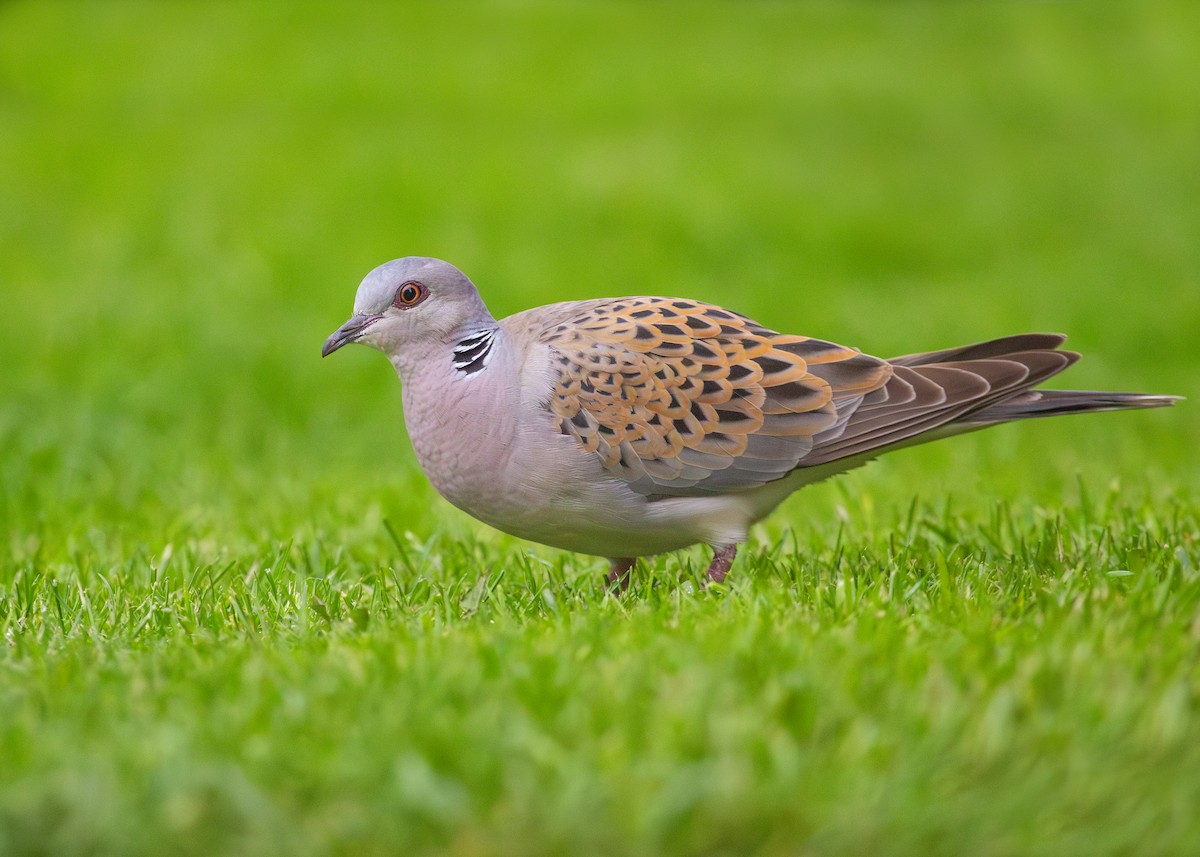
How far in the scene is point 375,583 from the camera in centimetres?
469

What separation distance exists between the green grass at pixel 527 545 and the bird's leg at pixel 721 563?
5.1 inches

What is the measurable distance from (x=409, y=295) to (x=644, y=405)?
0.92 m

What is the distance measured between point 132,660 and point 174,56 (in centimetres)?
1703

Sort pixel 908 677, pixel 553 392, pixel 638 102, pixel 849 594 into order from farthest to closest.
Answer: pixel 638 102
pixel 553 392
pixel 849 594
pixel 908 677

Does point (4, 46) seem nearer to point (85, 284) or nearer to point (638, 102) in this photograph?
point (638, 102)

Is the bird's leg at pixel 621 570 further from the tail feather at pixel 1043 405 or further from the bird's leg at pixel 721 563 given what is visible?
the tail feather at pixel 1043 405

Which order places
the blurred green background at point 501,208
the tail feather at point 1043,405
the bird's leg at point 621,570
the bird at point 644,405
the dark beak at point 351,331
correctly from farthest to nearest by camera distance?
1. the blurred green background at point 501,208
2. the bird's leg at point 621,570
3. the dark beak at point 351,331
4. the tail feather at point 1043,405
5. the bird at point 644,405

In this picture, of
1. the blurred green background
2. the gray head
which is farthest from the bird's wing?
the blurred green background

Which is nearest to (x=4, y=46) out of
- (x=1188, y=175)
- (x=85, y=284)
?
(x=85, y=284)

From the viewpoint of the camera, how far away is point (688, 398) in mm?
4578

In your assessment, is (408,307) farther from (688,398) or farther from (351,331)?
(688,398)

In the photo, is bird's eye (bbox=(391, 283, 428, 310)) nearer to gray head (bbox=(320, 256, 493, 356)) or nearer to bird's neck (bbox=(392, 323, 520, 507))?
gray head (bbox=(320, 256, 493, 356))

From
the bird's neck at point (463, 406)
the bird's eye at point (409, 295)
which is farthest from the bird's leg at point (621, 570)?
the bird's eye at point (409, 295)

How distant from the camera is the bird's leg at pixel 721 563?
4629mm
